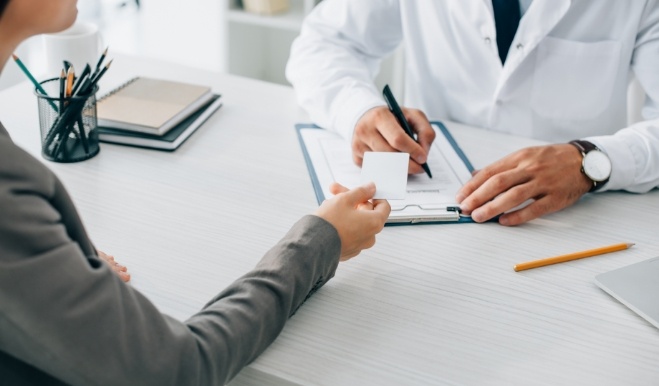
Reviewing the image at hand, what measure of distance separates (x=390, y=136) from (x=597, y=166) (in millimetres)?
345

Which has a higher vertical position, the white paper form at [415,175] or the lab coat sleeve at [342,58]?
the lab coat sleeve at [342,58]

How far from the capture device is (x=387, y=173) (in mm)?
1163

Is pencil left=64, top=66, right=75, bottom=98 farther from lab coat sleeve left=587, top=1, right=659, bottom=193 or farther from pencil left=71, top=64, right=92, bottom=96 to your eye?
lab coat sleeve left=587, top=1, right=659, bottom=193

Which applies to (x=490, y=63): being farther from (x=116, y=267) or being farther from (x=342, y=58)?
(x=116, y=267)

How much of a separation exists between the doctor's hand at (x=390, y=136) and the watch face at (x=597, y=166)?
0.26 metres

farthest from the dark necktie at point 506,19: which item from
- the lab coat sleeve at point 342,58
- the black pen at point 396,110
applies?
the black pen at point 396,110

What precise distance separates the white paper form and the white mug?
16.8 inches

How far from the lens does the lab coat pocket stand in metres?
1.48

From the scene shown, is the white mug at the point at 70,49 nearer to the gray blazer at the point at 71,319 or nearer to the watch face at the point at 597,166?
the gray blazer at the point at 71,319

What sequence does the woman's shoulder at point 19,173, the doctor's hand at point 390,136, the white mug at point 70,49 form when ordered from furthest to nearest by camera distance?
the white mug at point 70,49
the doctor's hand at point 390,136
the woman's shoulder at point 19,173

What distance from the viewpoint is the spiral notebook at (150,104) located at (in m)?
1.28

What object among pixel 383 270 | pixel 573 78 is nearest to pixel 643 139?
pixel 573 78

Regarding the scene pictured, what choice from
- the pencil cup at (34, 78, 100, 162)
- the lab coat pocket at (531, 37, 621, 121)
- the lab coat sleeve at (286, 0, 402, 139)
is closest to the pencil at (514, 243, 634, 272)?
→ the lab coat sleeve at (286, 0, 402, 139)

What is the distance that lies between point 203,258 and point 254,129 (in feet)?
1.45
